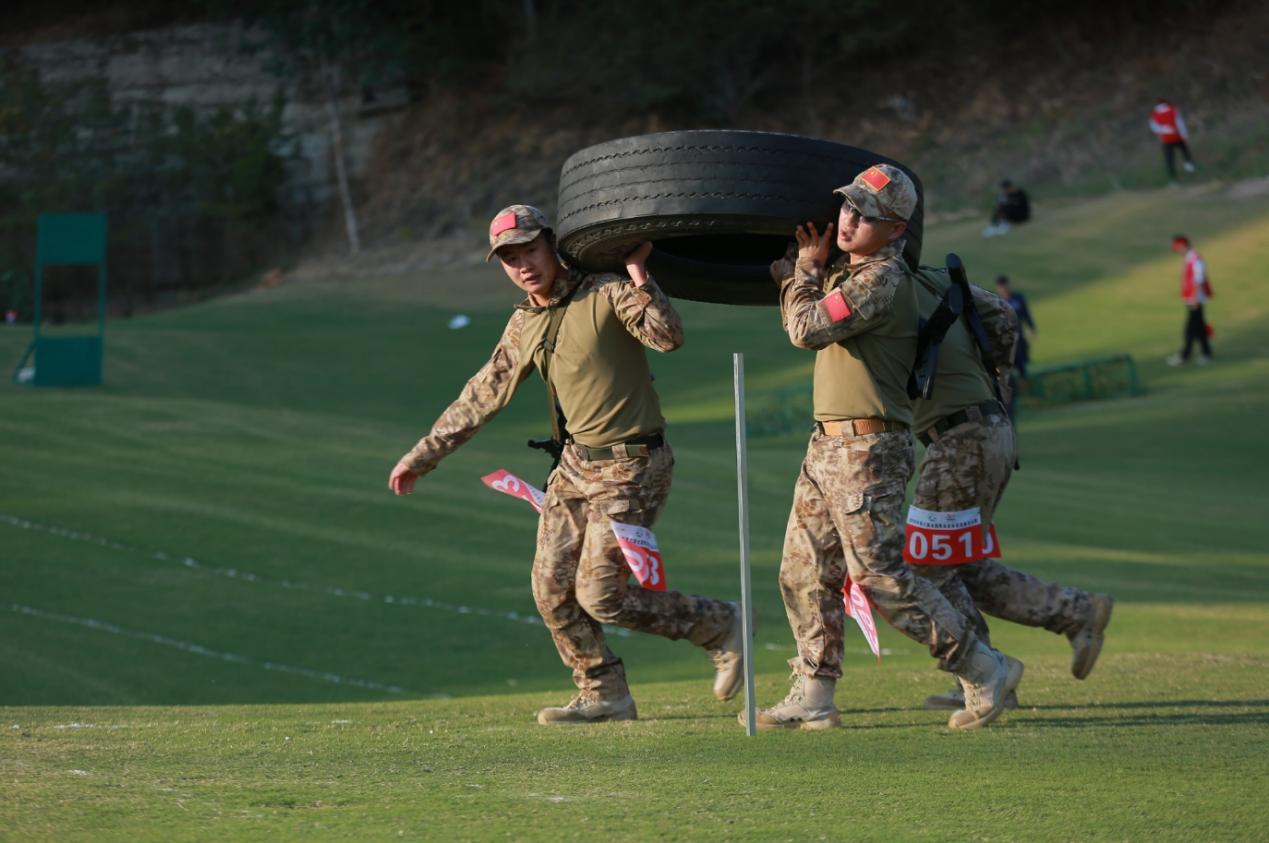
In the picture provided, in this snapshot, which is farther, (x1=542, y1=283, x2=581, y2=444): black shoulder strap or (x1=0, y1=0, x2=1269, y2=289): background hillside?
(x1=0, y1=0, x2=1269, y2=289): background hillside

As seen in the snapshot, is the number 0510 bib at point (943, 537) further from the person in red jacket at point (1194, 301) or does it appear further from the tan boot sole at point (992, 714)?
the person in red jacket at point (1194, 301)

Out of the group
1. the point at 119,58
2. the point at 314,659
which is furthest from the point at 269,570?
the point at 119,58

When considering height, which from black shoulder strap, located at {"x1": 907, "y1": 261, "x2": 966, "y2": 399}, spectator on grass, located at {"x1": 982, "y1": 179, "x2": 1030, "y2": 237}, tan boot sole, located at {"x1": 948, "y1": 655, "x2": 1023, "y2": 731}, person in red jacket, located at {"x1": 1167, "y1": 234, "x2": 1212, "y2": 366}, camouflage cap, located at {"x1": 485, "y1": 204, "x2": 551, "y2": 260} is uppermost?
spectator on grass, located at {"x1": 982, "y1": 179, "x2": 1030, "y2": 237}

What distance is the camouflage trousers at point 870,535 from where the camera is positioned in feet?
20.4

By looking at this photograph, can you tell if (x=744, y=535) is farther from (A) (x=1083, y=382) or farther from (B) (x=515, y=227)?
(A) (x=1083, y=382)

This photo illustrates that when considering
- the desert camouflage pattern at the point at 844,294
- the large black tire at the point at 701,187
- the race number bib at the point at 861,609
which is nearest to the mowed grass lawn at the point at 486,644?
the race number bib at the point at 861,609

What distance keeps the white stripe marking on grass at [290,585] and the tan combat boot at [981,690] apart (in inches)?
178

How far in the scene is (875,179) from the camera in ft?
20.1

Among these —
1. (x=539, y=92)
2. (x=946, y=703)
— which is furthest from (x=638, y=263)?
(x=539, y=92)

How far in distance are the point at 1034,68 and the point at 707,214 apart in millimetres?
47154

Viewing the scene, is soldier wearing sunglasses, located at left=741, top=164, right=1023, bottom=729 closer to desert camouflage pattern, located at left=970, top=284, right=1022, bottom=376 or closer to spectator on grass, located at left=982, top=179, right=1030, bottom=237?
desert camouflage pattern, located at left=970, top=284, right=1022, bottom=376


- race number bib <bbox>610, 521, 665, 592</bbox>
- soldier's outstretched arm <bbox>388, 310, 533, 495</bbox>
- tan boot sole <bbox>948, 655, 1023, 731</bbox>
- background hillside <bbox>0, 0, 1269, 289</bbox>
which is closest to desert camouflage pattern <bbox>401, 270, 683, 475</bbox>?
soldier's outstretched arm <bbox>388, 310, 533, 495</bbox>

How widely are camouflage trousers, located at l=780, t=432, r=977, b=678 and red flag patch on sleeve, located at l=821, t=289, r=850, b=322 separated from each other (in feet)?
1.57

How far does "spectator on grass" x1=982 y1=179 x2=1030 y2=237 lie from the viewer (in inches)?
1480
